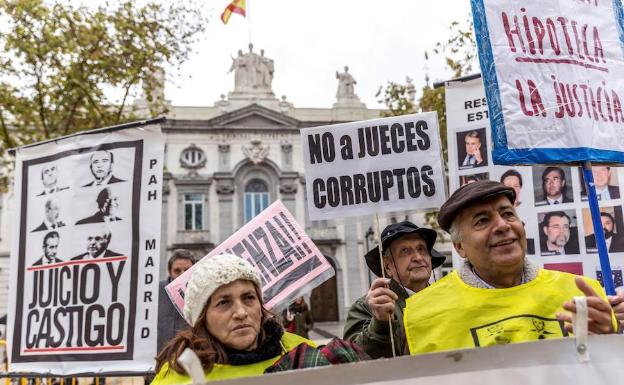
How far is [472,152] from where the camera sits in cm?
414

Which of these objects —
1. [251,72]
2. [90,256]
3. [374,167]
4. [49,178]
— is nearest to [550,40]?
[374,167]

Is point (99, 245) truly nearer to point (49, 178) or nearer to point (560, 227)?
point (49, 178)

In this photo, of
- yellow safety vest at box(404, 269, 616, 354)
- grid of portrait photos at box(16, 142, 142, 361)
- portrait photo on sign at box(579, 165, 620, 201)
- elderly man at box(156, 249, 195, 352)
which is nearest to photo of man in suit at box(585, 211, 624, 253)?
portrait photo on sign at box(579, 165, 620, 201)

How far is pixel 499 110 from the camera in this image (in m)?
2.33

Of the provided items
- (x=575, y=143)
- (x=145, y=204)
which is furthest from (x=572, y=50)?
(x=145, y=204)

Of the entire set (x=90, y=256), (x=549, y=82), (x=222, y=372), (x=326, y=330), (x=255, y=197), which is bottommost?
(x=326, y=330)

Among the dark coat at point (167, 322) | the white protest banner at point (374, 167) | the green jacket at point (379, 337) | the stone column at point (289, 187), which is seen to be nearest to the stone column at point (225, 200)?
the stone column at point (289, 187)

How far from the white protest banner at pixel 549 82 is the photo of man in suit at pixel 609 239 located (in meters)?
1.50

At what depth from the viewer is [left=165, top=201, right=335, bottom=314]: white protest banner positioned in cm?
318

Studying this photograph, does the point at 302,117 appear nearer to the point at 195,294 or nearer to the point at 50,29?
the point at 50,29

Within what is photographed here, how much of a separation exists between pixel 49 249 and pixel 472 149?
10.5 ft

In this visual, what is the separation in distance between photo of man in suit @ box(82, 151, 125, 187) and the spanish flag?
8.42 metres

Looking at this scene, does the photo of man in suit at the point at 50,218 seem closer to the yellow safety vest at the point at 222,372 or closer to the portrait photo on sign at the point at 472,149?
the yellow safety vest at the point at 222,372

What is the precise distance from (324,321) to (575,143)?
77.4ft
